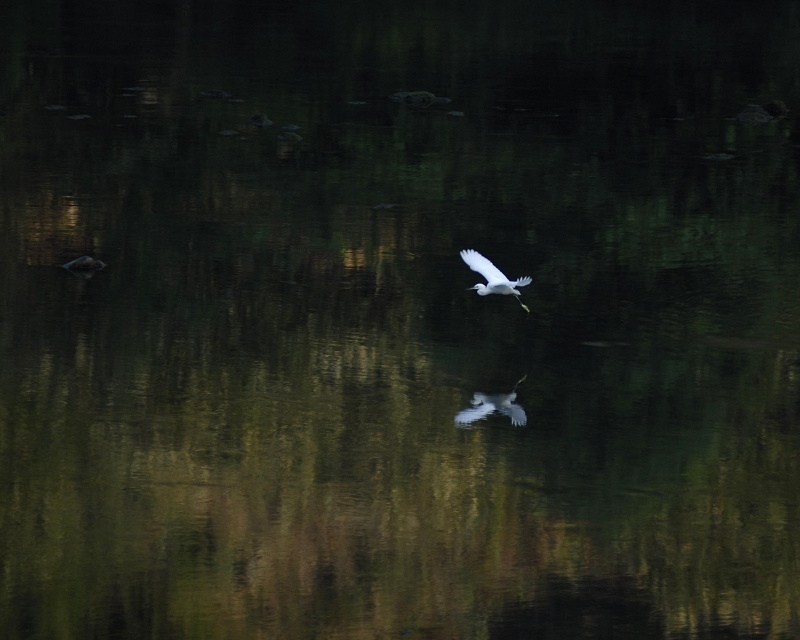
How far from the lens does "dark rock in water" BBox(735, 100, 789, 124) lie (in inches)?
656

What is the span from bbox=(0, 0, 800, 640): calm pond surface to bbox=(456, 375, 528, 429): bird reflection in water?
24 millimetres

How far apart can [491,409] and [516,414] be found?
0.14 m

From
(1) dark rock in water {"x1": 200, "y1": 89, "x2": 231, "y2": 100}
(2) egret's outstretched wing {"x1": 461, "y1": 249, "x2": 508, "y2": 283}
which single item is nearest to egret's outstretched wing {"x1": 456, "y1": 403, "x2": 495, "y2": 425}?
(2) egret's outstretched wing {"x1": 461, "y1": 249, "x2": 508, "y2": 283}

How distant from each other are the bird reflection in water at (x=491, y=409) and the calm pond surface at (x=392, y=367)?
24mm

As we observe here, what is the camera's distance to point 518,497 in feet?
24.6

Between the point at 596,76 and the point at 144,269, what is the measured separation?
32.3 feet

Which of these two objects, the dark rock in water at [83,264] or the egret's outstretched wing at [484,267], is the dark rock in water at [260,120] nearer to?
the dark rock in water at [83,264]

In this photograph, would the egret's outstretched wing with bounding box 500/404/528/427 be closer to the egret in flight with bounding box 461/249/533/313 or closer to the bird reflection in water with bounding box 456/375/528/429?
the bird reflection in water with bounding box 456/375/528/429

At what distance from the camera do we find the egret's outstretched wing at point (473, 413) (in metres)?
8.35

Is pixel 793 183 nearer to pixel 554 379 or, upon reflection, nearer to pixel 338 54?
pixel 554 379

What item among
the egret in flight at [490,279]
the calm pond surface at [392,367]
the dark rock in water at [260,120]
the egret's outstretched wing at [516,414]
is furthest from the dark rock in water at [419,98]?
the egret's outstretched wing at [516,414]

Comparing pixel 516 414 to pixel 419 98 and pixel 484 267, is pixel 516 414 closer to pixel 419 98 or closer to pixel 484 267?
pixel 484 267

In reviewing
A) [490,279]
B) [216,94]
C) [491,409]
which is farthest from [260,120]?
[491,409]

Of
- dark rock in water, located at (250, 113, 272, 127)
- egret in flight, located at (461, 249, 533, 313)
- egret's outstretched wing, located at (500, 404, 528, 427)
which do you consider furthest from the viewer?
dark rock in water, located at (250, 113, 272, 127)
